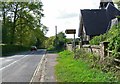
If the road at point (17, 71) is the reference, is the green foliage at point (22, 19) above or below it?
above

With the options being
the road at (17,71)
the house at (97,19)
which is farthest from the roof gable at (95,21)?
the road at (17,71)

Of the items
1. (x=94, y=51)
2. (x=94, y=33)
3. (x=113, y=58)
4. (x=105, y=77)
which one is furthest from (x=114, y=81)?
(x=94, y=33)

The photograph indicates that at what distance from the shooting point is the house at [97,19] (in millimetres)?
53406

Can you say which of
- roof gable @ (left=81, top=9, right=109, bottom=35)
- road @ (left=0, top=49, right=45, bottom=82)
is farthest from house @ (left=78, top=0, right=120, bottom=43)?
road @ (left=0, top=49, right=45, bottom=82)

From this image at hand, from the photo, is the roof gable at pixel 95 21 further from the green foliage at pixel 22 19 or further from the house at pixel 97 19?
the green foliage at pixel 22 19

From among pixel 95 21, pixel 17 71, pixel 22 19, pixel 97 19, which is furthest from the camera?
pixel 22 19

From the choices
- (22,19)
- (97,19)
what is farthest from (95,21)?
(22,19)

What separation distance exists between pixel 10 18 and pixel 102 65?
63.8 meters

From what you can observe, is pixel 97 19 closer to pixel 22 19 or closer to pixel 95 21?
pixel 95 21

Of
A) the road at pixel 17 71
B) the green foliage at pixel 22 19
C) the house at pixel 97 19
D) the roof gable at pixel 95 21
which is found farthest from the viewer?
the green foliage at pixel 22 19

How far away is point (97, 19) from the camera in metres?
55.6

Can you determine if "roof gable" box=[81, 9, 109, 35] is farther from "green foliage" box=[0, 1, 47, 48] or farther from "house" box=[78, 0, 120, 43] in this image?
"green foliage" box=[0, 1, 47, 48]

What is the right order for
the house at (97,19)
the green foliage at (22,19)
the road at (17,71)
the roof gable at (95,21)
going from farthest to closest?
1. the green foliage at (22,19)
2. the house at (97,19)
3. the roof gable at (95,21)
4. the road at (17,71)

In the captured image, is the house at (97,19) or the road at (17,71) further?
the house at (97,19)
